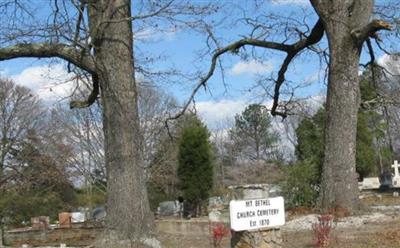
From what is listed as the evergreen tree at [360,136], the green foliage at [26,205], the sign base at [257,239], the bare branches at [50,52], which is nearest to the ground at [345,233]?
the sign base at [257,239]

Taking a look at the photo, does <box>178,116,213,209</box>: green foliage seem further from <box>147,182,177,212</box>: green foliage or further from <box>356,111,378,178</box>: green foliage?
<box>356,111,378,178</box>: green foliage

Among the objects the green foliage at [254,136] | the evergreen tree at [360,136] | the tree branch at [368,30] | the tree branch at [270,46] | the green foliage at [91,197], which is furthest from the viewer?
the green foliage at [254,136]

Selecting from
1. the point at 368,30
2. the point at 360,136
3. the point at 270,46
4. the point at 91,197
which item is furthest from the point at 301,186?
the point at 91,197

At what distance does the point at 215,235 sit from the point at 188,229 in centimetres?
626

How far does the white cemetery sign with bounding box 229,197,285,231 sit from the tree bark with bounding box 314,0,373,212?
7529mm

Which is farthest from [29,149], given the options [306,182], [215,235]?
[215,235]

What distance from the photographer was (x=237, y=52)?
19.7 m

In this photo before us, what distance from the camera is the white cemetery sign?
736 centimetres

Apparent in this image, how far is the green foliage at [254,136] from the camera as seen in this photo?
214 ft

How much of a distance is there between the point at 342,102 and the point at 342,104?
0.16 ft

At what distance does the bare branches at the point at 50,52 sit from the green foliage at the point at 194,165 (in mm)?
20758

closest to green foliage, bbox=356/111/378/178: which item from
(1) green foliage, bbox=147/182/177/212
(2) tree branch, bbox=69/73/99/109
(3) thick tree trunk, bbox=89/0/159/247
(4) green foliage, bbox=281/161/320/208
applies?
(1) green foliage, bbox=147/182/177/212

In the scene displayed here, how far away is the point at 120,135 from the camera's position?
432 inches

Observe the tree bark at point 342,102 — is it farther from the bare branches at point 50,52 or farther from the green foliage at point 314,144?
the bare branches at point 50,52
